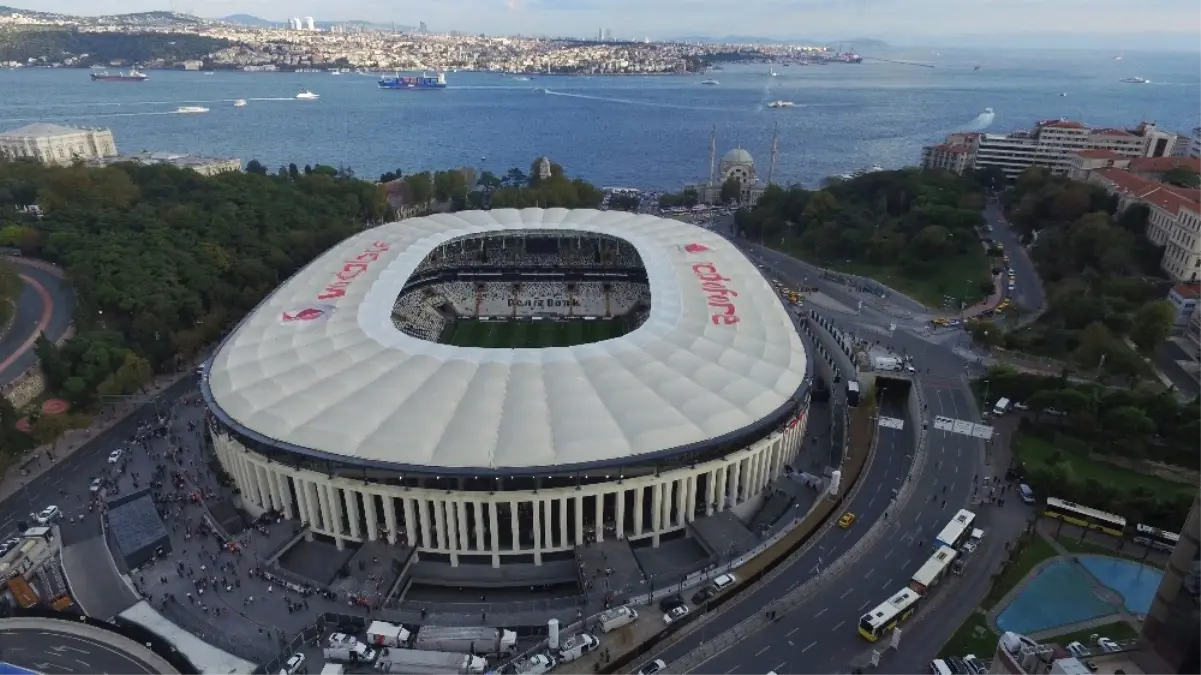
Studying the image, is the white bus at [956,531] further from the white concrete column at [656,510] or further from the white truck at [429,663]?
the white truck at [429,663]

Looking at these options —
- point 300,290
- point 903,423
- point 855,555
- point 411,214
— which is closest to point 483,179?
point 411,214

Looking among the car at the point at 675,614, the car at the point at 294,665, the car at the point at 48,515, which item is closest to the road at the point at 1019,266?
the car at the point at 675,614

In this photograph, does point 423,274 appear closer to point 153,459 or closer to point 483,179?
point 153,459

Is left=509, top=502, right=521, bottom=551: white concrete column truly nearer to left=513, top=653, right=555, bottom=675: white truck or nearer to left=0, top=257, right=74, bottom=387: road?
left=513, top=653, right=555, bottom=675: white truck

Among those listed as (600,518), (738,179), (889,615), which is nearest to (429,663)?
(600,518)

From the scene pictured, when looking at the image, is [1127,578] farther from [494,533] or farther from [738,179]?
[738,179]

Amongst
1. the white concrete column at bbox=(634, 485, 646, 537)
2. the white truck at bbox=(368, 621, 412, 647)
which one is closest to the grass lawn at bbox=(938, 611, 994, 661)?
the white concrete column at bbox=(634, 485, 646, 537)
